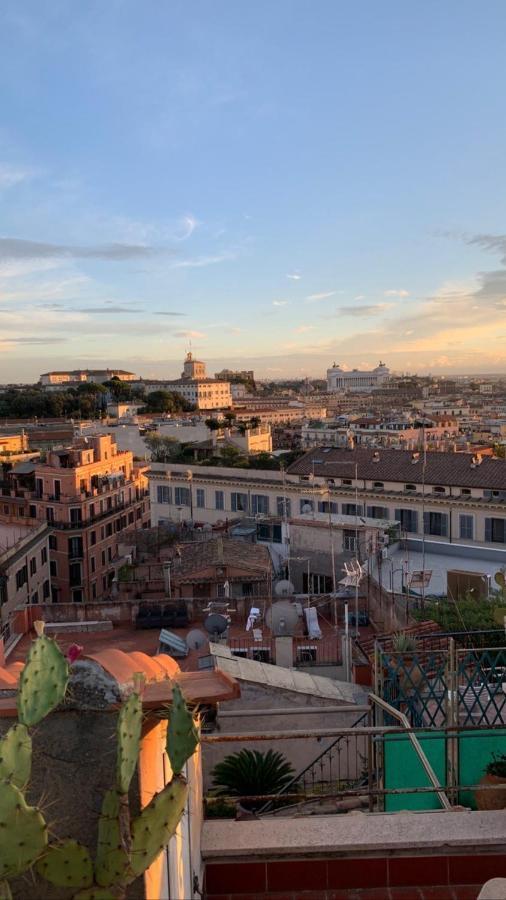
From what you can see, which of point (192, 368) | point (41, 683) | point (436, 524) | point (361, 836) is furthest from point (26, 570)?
point (192, 368)

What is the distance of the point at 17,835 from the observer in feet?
7.27

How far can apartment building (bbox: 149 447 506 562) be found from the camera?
24.2 metres

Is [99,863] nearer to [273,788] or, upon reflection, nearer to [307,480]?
[273,788]

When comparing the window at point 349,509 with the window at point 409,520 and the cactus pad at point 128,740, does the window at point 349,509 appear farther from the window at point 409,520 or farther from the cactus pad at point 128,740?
the cactus pad at point 128,740

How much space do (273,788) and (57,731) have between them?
12.9 ft

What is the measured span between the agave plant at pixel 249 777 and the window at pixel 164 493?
25405 millimetres

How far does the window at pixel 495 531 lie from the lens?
2339cm

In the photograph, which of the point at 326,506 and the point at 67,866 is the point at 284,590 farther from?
the point at 67,866

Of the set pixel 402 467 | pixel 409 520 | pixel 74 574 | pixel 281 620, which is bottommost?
pixel 74 574

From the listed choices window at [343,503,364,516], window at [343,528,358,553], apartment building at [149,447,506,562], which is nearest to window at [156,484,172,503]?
apartment building at [149,447,506,562]

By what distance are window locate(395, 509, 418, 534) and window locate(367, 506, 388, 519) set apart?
0.57 m

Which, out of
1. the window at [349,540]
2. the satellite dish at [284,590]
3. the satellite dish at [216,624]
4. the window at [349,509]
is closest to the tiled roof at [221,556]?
the window at [349,540]

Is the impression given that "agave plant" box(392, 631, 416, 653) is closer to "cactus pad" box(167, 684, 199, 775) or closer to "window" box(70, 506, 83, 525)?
"cactus pad" box(167, 684, 199, 775)

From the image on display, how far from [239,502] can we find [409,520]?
7225 millimetres
